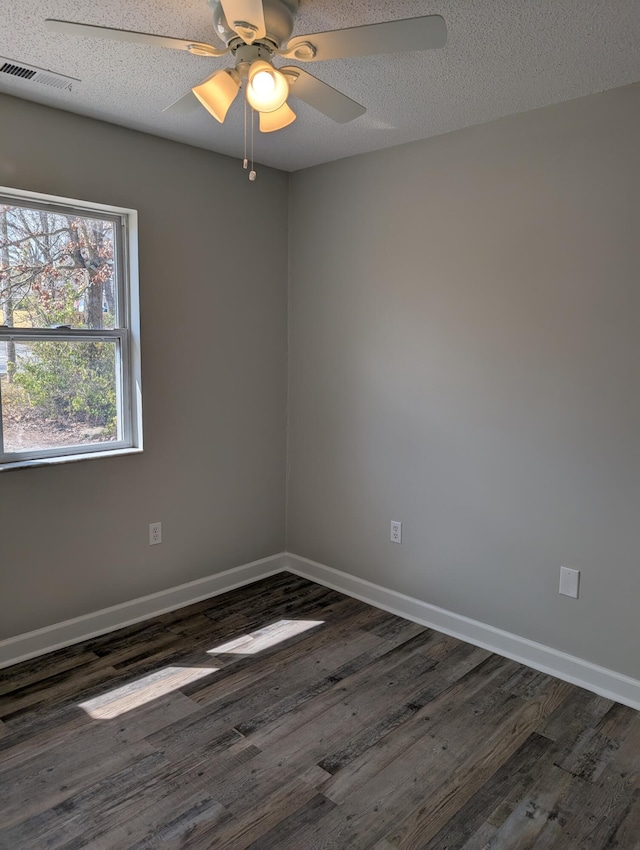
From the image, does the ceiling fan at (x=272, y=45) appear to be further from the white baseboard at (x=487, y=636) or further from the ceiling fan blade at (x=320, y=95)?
the white baseboard at (x=487, y=636)

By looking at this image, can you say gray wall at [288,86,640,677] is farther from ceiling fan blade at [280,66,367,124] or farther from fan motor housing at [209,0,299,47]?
fan motor housing at [209,0,299,47]

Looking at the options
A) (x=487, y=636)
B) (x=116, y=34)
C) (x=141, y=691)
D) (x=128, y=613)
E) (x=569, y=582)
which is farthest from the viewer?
(x=128, y=613)

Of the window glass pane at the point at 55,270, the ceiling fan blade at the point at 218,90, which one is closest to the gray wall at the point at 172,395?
the window glass pane at the point at 55,270

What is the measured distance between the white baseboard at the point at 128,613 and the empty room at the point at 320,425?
0.05 feet

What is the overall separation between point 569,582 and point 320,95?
2173 millimetres

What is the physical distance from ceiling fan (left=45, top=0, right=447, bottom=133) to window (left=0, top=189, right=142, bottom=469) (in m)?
1.19

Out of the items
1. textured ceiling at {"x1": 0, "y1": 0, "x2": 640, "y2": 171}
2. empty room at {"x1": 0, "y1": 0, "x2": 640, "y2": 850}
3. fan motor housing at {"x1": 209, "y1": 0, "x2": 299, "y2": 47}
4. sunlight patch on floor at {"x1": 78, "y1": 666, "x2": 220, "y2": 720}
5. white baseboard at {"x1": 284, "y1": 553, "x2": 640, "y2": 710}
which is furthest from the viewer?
white baseboard at {"x1": 284, "y1": 553, "x2": 640, "y2": 710}

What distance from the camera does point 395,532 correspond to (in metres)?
3.39

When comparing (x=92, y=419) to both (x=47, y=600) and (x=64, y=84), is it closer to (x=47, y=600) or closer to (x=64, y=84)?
(x=47, y=600)

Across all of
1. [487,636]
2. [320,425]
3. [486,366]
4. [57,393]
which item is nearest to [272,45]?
[486,366]

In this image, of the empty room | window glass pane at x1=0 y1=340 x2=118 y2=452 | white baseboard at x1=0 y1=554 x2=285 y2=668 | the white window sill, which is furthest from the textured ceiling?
white baseboard at x1=0 y1=554 x2=285 y2=668

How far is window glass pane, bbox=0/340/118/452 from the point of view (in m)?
2.79

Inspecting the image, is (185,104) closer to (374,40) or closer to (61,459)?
(374,40)

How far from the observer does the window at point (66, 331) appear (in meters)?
2.76
